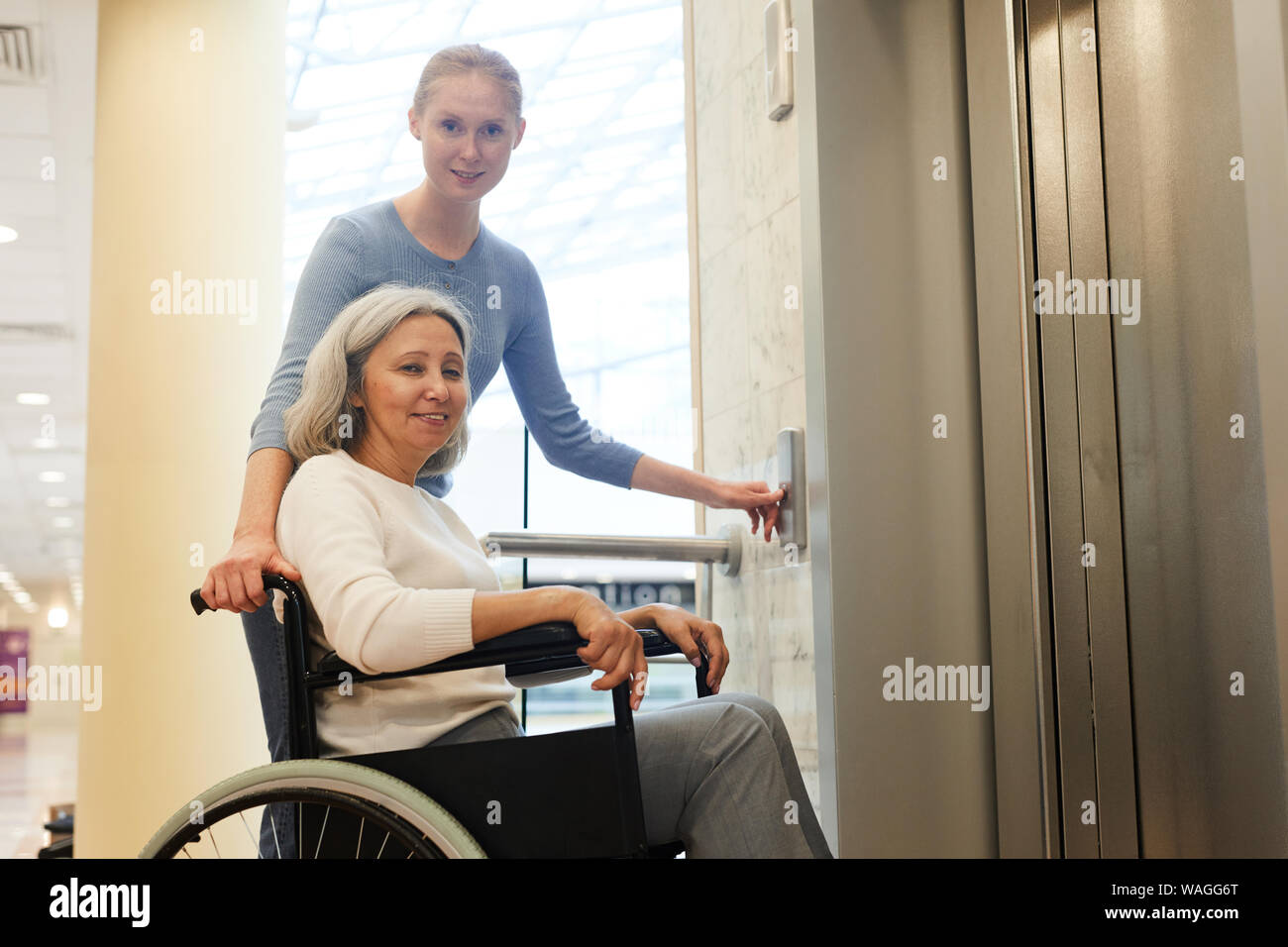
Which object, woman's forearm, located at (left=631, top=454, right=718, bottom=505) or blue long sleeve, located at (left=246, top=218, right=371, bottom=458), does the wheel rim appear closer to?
blue long sleeve, located at (left=246, top=218, right=371, bottom=458)

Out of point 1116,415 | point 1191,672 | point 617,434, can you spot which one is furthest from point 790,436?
point 1191,672

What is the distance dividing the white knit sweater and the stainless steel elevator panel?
34.8 inches

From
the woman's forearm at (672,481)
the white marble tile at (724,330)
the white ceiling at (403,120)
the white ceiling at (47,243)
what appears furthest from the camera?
the white ceiling at (47,243)

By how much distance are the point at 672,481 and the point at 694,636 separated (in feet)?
1.19

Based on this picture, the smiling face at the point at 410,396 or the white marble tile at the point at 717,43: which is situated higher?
the white marble tile at the point at 717,43

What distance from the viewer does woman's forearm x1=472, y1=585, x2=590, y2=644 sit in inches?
52.1

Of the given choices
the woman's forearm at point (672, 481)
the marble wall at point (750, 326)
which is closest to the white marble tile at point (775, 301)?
the marble wall at point (750, 326)

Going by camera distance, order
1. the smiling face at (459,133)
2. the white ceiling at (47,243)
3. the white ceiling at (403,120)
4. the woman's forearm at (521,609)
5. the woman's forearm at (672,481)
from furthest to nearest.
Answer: the white ceiling at (47,243) < the white ceiling at (403,120) < the woman's forearm at (672,481) < the smiling face at (459,133) < the woman's forearm at (521,609)

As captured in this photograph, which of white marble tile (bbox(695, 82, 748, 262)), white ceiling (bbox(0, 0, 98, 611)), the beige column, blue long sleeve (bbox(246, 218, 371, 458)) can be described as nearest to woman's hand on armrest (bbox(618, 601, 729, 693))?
blue long sleeve (bbox(246, 218, 371, 458))

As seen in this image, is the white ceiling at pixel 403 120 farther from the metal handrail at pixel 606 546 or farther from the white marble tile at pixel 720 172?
the metal handrail at pixel 606 546

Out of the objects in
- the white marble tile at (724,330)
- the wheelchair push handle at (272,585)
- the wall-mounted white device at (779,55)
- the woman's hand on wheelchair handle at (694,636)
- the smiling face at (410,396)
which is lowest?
the woman's hand on wheelchair handle at (694,636)

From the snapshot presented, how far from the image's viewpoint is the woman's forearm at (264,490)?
4.84 feet

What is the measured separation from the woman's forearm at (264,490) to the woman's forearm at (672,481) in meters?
0.61

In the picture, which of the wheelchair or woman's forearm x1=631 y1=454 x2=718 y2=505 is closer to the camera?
the wheelchair
